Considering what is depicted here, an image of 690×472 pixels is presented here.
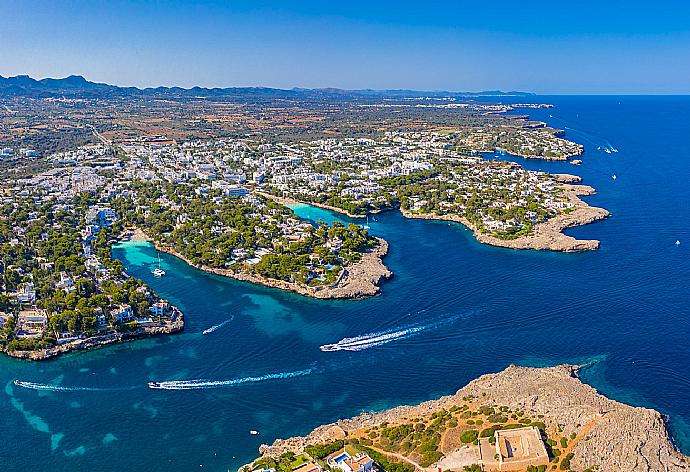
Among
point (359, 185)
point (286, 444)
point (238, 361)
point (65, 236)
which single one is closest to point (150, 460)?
point (286, 444)

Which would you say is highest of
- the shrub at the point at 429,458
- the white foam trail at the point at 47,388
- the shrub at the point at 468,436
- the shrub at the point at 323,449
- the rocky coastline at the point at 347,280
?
the rocky coastline at the point at 347,280

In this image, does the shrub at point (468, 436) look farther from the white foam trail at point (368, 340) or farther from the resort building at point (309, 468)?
the white foam trail at point (368, 340)

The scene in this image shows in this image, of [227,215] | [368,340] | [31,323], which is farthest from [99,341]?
[227,215]

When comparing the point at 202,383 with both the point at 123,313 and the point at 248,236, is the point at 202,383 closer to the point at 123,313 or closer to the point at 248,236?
the point at 123,313

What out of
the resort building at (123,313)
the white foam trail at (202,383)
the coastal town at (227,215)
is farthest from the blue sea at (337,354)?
the resort building at (123,313)

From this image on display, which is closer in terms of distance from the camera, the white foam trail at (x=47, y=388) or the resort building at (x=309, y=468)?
the resort building at (x=309, y=468)

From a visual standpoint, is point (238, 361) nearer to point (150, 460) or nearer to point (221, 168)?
point (150, 460)
